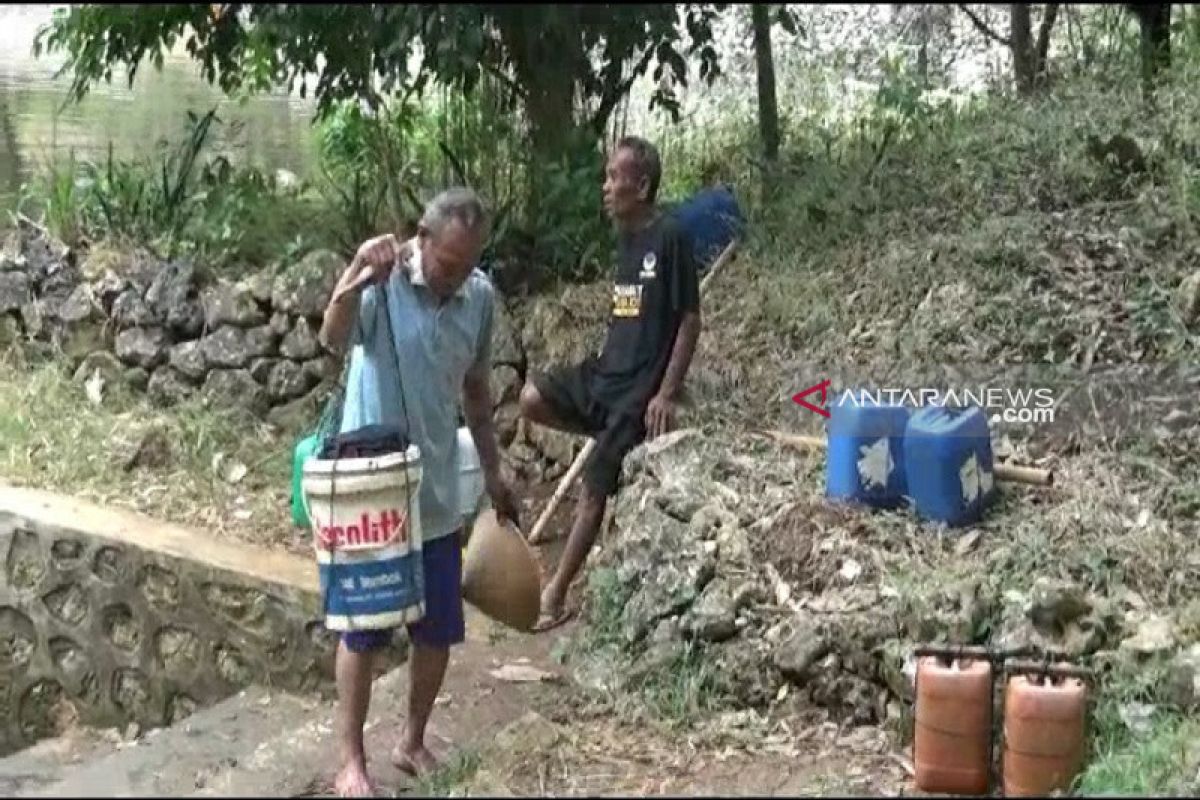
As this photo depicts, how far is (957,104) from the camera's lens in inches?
229

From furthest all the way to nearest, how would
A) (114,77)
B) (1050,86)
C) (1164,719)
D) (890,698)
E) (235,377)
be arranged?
(235,377) → (1050,86) → (114,77) → (890,698) → (1164,719)

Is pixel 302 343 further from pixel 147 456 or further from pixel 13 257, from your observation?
pixel 13 257

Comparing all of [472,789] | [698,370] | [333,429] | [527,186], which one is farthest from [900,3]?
[527,186]

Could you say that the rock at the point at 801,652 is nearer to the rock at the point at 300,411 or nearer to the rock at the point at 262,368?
the rock at the point at 300,411

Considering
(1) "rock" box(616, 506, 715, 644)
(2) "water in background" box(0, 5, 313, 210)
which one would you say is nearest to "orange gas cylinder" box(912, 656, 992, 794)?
(1) "rock" box(616, 506, 715, 644)

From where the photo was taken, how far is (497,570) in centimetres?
424

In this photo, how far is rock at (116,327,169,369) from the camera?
22.3 feet

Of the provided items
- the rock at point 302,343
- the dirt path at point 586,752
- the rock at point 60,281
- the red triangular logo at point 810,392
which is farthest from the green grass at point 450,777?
the rock at point 60,281

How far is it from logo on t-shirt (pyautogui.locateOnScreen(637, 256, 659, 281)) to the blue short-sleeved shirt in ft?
3.87

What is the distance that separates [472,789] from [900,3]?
1.96m

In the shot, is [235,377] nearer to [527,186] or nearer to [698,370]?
[527,186]

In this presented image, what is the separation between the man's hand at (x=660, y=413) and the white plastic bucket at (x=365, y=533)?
1.47m

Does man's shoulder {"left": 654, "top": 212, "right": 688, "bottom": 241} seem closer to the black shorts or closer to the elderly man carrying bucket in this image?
the black shorts

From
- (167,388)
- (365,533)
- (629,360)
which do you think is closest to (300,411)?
(167,388)
